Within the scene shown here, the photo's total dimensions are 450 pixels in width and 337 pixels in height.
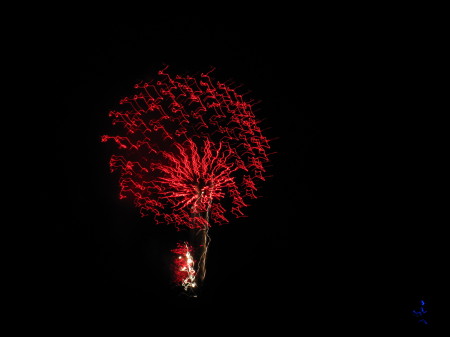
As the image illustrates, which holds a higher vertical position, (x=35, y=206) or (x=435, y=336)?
(x=35, y=206)

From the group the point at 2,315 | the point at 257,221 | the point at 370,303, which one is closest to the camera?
the point at 2,315

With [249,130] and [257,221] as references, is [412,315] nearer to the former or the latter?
[257,221]

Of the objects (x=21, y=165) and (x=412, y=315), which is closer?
(x=412, y=315)

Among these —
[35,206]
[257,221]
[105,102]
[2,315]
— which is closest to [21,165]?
[35,206]

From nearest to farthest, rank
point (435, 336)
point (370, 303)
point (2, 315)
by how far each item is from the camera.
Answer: point (435, 336) → point (2, 315) → point (370, 303)

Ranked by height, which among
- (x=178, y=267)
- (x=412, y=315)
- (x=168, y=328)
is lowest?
(x=168, y=328)

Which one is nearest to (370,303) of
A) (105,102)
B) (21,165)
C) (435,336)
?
(435,336)
